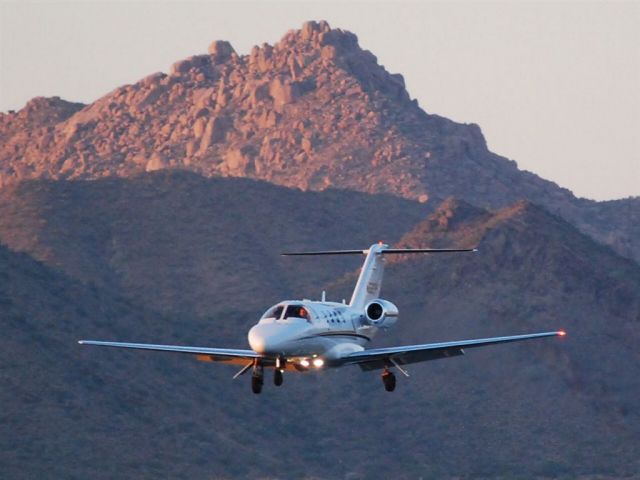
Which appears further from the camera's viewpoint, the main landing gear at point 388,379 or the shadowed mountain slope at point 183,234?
the shadowed mountain slope at point 183,234

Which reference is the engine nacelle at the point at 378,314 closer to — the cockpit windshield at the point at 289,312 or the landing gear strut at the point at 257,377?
the cockpit windshield at the point at 289,312

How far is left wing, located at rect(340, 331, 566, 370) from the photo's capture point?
59562mm

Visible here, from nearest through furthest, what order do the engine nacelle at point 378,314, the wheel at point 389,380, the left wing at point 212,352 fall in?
the left wing at point 212,352
the wheel at point 389,380
the engine nacelle at point 378,314

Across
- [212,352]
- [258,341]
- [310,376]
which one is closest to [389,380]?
[212,352]

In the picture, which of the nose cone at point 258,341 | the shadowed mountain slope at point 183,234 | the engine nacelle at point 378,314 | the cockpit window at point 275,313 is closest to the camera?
the nose cone at point 258,341

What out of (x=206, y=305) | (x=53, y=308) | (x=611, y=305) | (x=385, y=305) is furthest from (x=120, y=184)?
→ (x=385, y=305)

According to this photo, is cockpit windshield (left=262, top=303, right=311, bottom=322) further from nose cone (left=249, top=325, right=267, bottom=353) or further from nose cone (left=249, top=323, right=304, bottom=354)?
nose cone (left=249, top=325, right=267, bottom=353)

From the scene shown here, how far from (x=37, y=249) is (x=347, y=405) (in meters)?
38.7

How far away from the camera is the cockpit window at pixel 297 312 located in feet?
195

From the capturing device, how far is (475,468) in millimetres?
138375

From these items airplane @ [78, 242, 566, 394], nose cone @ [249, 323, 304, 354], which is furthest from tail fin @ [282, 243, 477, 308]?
nose cone @ [249, 323, 304, 354]

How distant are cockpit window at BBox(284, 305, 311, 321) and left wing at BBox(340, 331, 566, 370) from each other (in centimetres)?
204

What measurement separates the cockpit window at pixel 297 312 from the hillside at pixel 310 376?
6933cm

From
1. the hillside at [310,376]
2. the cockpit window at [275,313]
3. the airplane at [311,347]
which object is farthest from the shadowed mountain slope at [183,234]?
the cockpit window at [275,313]
